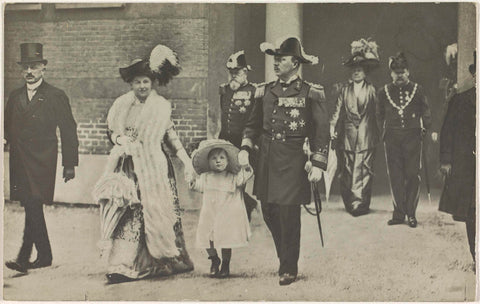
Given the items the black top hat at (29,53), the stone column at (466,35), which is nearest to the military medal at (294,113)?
the stone column at (466,35)

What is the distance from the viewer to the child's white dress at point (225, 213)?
205 inches

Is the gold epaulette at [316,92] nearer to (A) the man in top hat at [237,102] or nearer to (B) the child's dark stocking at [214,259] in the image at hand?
(A) the man in top hat at [237,102]

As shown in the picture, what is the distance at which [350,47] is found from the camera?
208 inches

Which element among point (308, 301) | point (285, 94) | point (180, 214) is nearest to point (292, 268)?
point (308, 301)

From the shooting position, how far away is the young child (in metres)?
5.22

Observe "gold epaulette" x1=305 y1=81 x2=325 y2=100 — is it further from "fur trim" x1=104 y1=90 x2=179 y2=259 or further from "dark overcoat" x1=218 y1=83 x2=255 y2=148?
"fur trim" x1=104 y1=90 x2=179 y2=259

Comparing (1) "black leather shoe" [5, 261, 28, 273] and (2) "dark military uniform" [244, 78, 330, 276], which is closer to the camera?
(2) "dark military uniform" [244, 78, 330, 276]

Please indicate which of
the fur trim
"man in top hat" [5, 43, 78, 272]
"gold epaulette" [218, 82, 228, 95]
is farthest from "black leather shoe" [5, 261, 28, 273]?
"gold epaulette" [218, 82, 228, 95]

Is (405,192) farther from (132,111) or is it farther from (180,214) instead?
(132,111)

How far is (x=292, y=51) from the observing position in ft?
16.9

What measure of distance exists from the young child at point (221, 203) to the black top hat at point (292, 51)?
0.83 meters

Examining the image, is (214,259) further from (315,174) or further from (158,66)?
(158,66)

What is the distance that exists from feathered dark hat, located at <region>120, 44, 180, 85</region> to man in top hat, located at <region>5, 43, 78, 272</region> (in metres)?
0.63

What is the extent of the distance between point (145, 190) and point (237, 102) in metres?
1.04
